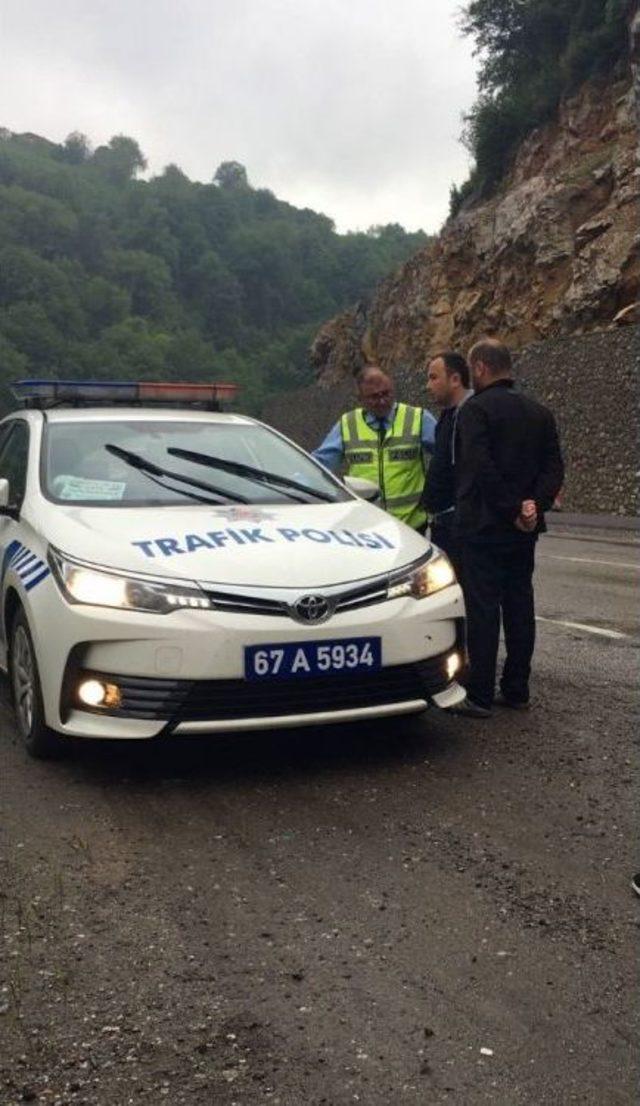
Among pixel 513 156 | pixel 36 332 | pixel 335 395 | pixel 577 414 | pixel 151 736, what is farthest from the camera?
pixel 36 332

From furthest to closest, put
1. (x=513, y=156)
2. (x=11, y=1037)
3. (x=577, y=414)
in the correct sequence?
(x=513, y=156) → (x=577, y=414) → (x=11, y=1037)

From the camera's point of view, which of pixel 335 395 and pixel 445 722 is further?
pixel 335 395

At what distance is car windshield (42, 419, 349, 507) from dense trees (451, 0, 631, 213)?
3048cm

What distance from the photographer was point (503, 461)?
17.0ft

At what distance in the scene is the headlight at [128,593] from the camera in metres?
4.11

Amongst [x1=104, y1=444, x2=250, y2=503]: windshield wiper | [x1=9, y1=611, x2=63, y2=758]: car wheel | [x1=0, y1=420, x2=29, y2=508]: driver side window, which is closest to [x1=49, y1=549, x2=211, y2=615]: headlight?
[x1=9, y1=611, x2=63, y2=758]: car wheel

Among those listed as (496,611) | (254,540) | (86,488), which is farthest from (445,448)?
(86,488)

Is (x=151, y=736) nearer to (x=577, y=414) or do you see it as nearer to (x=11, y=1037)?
(x=11, y=1037)

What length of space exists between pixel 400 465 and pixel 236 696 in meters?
2.46

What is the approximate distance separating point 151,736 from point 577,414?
24.2 metres

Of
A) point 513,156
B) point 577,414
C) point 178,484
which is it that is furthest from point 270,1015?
point 513,156

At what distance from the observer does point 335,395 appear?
4794cm

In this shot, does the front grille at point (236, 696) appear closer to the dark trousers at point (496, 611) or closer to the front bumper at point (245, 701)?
the front bumper at point (245, 701)

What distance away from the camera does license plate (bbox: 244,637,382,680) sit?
13.4ft
